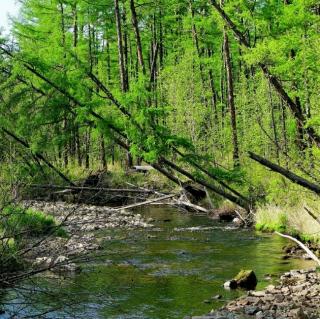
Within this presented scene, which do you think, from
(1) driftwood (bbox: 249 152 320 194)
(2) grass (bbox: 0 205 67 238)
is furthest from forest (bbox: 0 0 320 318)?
(2) grass (bbox: 0 205 67 238)

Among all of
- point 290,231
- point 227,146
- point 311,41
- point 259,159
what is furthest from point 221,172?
point 259,159

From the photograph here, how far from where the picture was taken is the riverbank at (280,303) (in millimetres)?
7535

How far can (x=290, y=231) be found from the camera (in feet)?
46.0

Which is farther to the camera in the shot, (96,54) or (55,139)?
(96,54)

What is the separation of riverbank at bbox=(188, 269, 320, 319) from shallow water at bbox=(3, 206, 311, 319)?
429 millimetres

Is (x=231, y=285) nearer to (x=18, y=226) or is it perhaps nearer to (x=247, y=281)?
(x=247, y=281)

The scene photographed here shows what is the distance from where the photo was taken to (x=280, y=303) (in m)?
8.04

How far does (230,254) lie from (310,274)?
10.1 ft

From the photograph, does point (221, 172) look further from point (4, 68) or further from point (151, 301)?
point (151, 301)

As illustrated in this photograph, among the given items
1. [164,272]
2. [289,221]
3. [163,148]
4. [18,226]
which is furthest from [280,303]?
[163,148]

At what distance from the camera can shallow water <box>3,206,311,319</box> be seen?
821 centimetres

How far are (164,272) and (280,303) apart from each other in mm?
3337

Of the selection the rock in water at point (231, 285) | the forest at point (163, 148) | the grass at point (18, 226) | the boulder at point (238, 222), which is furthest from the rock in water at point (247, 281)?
the boulder at point (238, 222)

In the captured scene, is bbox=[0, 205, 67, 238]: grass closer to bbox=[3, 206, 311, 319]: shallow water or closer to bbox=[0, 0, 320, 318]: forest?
bbox=[0, 0, 320, 318]: forest
